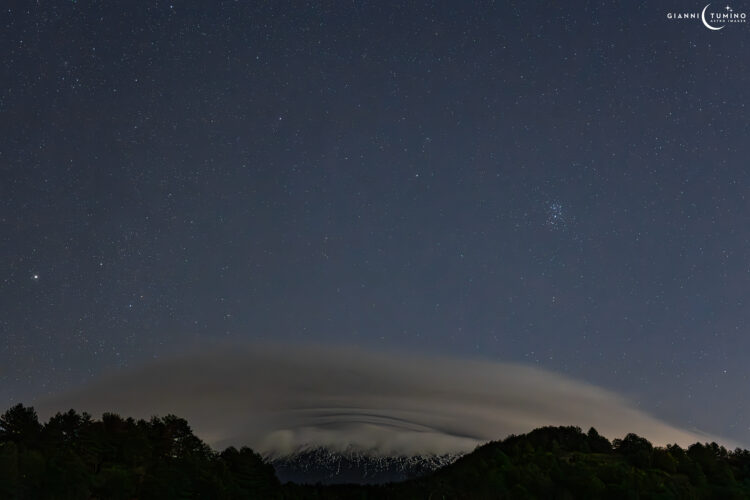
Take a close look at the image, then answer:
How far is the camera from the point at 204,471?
95438 mm

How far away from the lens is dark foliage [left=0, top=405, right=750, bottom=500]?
76875 mm

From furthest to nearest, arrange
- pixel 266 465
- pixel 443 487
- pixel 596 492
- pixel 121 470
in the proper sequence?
1. pixel 443 487
2. pixel 266 465
3. pixel 596 492
4. pixel 121 470

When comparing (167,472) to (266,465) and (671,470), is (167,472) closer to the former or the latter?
(266,465)

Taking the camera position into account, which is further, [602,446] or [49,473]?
[602,446]

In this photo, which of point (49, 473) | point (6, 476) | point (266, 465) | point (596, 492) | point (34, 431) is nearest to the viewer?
point (6, 476)

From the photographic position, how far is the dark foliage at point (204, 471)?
7688cm

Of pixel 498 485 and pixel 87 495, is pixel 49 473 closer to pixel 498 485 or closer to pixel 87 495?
pixel 87 495

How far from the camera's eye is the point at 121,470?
8475cm

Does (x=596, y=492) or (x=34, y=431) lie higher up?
(x=34, y=431)

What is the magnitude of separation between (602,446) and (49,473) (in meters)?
143

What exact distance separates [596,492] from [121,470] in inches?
2966

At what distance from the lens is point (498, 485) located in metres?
119

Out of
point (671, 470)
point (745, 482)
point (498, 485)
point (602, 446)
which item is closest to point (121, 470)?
point (498, 485)

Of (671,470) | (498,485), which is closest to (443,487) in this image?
(498,485)
